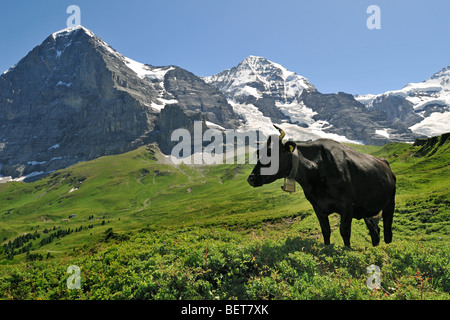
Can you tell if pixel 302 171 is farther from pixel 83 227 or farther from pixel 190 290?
pixel 83 227

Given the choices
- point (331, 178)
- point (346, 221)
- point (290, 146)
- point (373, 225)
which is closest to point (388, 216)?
point (373, 225)

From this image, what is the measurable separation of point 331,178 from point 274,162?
1950 mm

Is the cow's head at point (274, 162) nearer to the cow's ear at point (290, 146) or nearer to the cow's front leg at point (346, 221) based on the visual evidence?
the cow's ear at point (290, 146)

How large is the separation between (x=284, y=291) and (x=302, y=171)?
4179 mm

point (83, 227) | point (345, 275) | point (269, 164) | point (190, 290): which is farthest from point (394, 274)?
point (83, 227)

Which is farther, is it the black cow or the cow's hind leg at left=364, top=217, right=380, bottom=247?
the cow's hind leg at left=364, top=217, right=380, bottom=247

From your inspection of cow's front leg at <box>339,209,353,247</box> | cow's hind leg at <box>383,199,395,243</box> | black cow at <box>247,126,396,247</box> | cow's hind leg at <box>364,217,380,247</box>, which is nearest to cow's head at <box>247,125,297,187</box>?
black cow at <box>247,126,396,247</box>

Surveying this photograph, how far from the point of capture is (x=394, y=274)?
21.4ft

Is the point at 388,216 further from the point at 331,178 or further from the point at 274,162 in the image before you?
the point at 274,162

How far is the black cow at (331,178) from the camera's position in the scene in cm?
841

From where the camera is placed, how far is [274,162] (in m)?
8.66

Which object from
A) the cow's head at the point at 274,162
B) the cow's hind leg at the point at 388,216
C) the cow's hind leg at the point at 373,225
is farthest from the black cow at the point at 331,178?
the cow's hind leg at the point at 388,216

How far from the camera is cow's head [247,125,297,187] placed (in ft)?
28.5

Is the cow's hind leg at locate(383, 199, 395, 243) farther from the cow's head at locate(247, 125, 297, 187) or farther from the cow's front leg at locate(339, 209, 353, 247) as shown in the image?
the cow's head at locate(247, 125, 297, 187)
